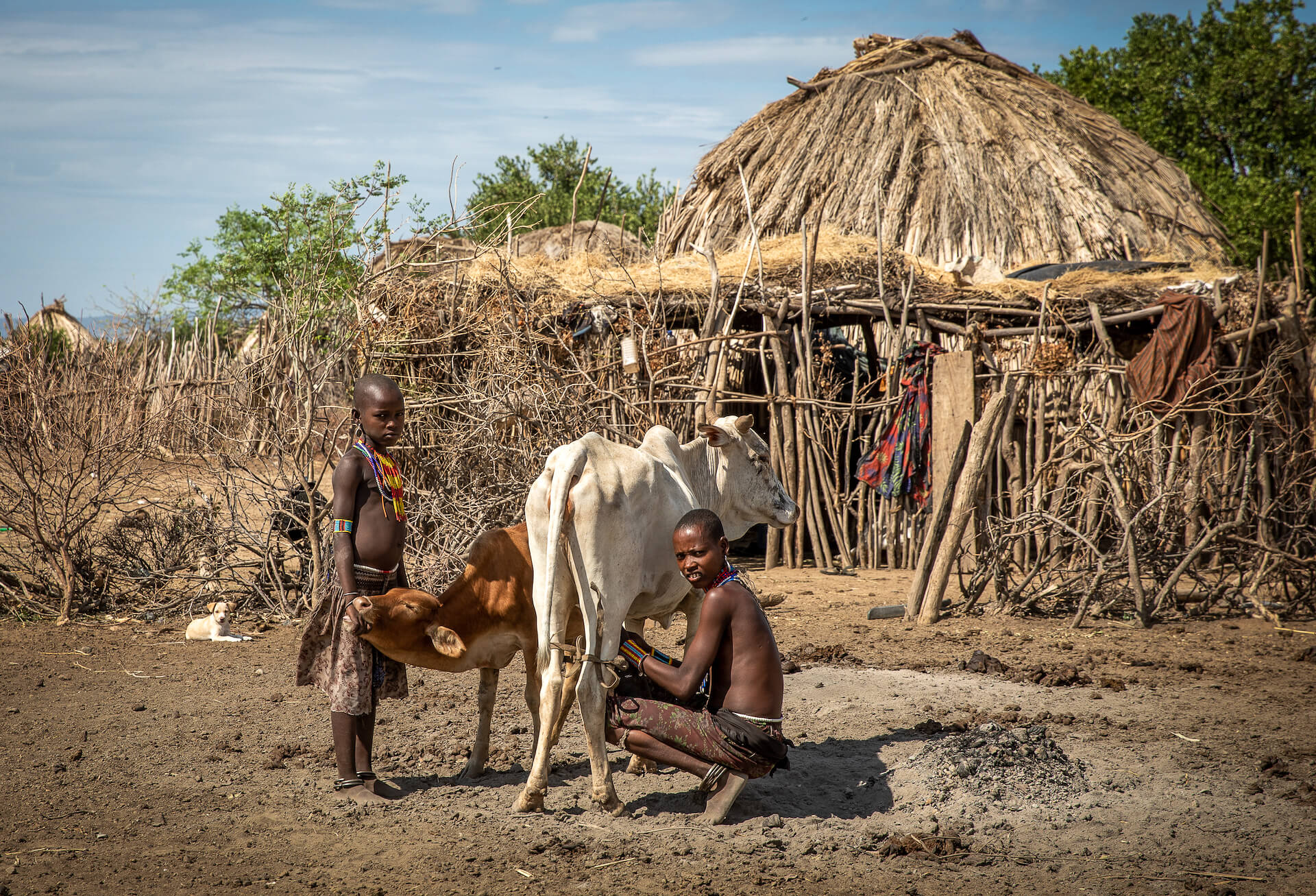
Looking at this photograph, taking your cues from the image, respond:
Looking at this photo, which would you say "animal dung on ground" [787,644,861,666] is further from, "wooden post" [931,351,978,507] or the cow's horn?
the cow's horn

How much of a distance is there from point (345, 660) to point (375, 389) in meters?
1.12

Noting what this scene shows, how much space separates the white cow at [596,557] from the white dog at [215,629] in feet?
13.2

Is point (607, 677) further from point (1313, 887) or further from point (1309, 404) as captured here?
point (1309, 404)

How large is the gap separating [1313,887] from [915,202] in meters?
10.2

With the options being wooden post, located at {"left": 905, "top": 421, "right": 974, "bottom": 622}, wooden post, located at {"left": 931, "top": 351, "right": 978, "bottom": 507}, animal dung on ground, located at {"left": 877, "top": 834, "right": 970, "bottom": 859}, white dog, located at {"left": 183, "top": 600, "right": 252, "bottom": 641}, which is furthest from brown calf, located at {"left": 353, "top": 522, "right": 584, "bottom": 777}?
wooden post, located at {"left": 931, "top": 351, "right": 978, "bottom": 507}

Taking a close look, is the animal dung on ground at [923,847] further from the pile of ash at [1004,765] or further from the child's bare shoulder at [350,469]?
the child's bare shoulder at [350,469]

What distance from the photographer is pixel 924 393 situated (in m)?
9.59

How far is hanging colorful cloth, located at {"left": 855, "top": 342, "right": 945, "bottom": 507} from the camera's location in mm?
9570

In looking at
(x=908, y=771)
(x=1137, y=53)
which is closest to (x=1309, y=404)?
(x=908, y=771)

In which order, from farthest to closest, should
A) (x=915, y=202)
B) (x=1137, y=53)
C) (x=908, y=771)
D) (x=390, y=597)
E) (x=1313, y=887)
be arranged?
(x=1137, y=53), (x=915, y=202), (x=908, y=771), (x=390, y=597), (x=1313, y=887)

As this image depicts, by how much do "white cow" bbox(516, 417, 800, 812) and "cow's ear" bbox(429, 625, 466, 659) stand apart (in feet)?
1.08

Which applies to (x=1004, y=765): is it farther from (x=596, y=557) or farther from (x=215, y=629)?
(x=215, y=629)

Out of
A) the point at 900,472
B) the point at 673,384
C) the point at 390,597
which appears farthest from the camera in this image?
the point at 900,472

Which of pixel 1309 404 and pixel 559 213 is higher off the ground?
pixel 559 213
